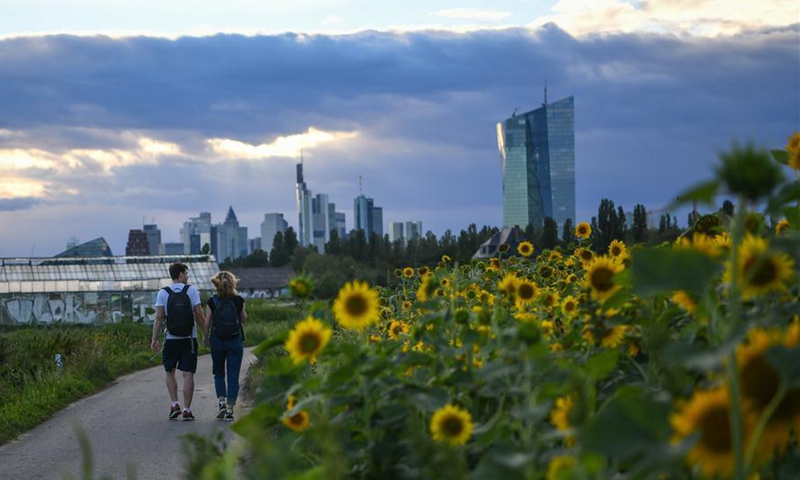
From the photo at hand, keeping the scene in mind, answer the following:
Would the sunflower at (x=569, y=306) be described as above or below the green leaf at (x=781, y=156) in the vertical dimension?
below

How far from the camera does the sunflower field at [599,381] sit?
1.85 m

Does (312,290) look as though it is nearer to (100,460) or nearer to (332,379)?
(332,379)

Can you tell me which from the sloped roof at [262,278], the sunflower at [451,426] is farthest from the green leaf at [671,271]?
the sloped roof at [262,278]

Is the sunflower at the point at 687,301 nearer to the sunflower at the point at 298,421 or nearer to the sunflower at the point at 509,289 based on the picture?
the sunflower at the point at 298,421

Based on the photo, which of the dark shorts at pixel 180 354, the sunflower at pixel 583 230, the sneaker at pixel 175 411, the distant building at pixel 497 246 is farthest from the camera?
the sneaker at pixel 175 411

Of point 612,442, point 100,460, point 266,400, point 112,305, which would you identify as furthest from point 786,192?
point 112,305

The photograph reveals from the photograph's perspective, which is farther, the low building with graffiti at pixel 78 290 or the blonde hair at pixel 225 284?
the low building with graffiti at pixel 78 290


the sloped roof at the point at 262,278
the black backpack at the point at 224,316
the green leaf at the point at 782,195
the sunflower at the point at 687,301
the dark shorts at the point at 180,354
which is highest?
the green leaf at the point at 782,195

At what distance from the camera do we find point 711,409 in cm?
181

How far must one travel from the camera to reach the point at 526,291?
441 cm

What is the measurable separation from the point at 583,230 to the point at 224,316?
199 inches

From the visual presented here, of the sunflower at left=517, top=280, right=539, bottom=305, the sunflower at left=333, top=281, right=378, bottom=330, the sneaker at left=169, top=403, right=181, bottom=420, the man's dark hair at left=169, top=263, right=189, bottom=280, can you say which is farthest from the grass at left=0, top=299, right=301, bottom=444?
the sunflower at left=333, top=281, right=378, bottom=330

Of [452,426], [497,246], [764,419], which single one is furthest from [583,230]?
[764,419]

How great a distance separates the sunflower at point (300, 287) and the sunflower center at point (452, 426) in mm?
929
